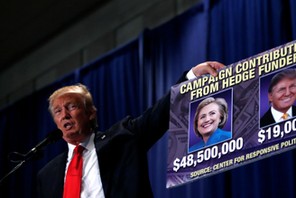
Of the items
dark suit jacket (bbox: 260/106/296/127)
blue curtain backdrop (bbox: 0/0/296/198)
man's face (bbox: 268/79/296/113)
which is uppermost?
blue curtain backdrop (bbox: 0/0/296/198)

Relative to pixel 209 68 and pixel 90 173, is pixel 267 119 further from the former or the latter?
pixel 90 173

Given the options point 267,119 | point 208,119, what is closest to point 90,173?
point 208,119

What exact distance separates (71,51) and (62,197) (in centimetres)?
343

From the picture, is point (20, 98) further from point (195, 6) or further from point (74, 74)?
point (195, 6)

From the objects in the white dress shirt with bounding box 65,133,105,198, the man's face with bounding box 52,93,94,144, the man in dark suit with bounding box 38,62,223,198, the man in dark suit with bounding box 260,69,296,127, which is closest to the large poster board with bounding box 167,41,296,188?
the man in dark suit with bounding box 260,69,296,127

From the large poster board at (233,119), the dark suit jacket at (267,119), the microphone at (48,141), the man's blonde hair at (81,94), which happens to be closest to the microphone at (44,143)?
the microphone at (48,141)

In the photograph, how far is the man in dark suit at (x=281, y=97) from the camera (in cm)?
216

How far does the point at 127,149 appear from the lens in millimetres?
2684

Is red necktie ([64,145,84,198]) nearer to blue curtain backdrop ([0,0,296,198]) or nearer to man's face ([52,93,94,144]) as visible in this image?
man's face ([52,93,94,144])

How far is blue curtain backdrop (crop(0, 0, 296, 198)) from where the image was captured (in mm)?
3736

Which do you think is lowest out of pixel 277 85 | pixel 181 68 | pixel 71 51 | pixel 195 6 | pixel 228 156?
pixel 228 156

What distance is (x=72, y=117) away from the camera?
2801 millimetres

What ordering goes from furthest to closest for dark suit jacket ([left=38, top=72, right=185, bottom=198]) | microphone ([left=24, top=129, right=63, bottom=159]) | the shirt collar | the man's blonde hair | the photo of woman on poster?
the man's blonde hair < microphone ([left=24, top=129, right=63, bottom=159]) < dark suit jacket ([left=38, top=72, right=185, bottom=198]) < the photo of woman on poster < the shirt collar

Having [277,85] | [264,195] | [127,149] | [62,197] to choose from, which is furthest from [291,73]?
[264,195]
